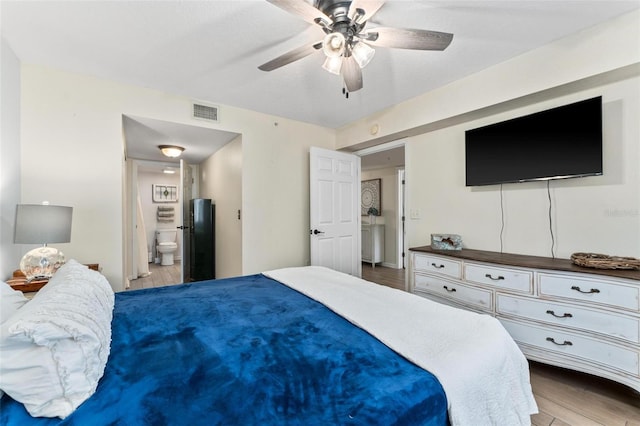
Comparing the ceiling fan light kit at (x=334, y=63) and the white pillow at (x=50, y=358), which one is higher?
the ceiling fan light kit at (x=334, y=63)

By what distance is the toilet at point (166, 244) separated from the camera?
19.5ft

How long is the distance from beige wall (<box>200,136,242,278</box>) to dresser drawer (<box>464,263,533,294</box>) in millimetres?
2580

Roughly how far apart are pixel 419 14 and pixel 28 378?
2.48 meters

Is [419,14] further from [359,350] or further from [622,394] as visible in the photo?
[622,394]

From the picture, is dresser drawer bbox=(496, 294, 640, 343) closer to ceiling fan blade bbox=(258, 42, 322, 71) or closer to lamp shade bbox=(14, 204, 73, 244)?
ceiling fan blade bbox=(258, 42, 322, 71)

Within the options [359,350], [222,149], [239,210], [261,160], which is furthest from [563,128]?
[222,149]

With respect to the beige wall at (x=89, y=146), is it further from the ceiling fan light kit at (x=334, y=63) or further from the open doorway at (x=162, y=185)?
the ceiling fan light kit at (x=334, y=63)

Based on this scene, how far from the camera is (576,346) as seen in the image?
6.01 ft

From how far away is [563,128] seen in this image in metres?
2.13

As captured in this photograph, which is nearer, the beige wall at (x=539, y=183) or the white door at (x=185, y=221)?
the beige wall at (x=539, y=183)

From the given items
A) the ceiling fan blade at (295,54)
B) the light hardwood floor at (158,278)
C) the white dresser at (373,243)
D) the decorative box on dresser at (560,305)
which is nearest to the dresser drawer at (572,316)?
the decorative box on dresser at (560,305)

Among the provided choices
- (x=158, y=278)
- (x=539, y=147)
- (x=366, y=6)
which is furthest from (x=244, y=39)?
(x=158, y=278)

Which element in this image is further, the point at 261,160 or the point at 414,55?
the point at 261,160

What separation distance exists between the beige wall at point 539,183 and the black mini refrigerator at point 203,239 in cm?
307
